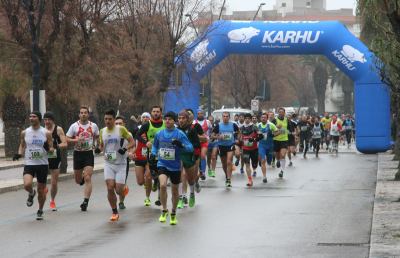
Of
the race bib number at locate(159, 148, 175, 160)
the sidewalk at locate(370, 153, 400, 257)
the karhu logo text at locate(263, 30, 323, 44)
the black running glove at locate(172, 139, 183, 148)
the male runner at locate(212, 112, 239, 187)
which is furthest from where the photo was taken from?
the karhu logo text at locate(263, 30, 323, 44)

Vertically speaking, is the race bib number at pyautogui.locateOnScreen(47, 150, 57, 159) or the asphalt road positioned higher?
the race bib number at pyautogui.locateOnScreen(47, 150, 57, 159)

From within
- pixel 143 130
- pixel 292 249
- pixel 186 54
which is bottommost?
pixel 292 249

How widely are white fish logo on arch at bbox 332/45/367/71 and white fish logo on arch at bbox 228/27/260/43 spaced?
304 centimetres

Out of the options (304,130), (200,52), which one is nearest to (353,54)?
(200,52)

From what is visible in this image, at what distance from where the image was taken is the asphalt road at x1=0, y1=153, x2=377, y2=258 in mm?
11000

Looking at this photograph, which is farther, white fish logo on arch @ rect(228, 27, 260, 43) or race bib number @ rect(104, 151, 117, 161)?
white fish logo on arch @ rect(228, 27, 260, 43)

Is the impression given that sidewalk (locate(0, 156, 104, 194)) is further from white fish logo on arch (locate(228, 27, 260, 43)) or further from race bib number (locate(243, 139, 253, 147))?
white fish logo on arch (locate(228, 27, 260, 43))

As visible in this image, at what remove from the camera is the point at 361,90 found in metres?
33.2

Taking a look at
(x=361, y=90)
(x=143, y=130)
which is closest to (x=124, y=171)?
(x=143, y=130)

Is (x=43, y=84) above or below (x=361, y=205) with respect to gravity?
above

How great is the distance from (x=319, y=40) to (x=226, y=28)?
3378mm

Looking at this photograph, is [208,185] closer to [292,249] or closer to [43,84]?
[43,84]

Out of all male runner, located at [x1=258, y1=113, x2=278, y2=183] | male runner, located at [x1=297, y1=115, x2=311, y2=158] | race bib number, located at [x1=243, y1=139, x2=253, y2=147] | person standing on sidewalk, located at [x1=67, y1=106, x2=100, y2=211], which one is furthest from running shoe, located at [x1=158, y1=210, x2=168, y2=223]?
male runner, located at [x1=297, y1=115, x2=311, y2=158]

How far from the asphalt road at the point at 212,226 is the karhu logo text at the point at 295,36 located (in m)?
13.1
